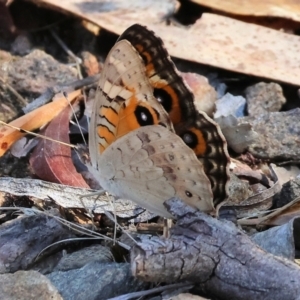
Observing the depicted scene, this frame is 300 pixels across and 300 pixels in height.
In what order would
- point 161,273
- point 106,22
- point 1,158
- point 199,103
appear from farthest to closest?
1. point 106,22
2. point 199,103
3. point 1,158
4. point 161,273

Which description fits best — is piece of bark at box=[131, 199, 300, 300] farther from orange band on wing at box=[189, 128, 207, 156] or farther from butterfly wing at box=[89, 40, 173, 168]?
butterfly wing at box=[89, 40, 173, 168]

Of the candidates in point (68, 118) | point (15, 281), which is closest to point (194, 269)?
point (15, 281)

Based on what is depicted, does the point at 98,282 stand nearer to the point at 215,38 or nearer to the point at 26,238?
the point at 26,238

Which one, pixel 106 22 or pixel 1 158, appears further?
pixel 106 22

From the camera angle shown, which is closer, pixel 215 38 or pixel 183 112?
pixel 183 112

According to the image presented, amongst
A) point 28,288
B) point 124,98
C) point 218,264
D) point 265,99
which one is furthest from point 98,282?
point 265,99

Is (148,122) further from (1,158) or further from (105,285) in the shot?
→ (1,158)

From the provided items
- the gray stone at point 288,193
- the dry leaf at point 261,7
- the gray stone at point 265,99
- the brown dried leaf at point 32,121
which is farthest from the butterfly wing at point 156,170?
the dry leaf at point 261,7
